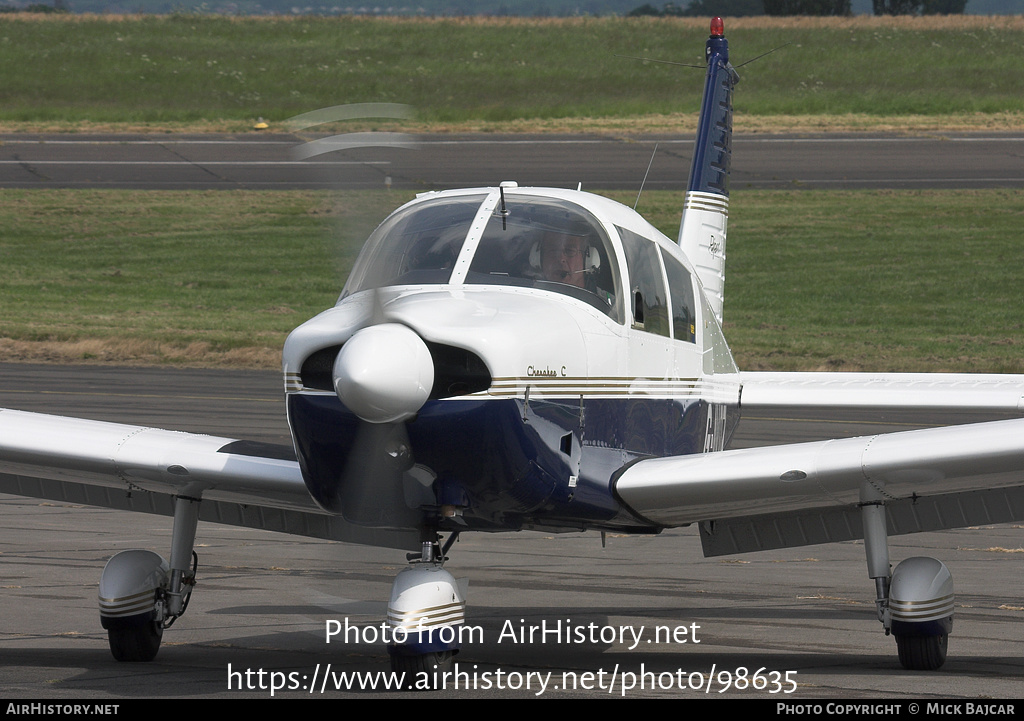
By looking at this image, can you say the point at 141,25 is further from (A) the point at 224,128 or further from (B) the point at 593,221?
(B) the point at 593,221

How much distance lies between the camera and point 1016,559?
11.4 m

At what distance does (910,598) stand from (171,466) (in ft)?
13.5

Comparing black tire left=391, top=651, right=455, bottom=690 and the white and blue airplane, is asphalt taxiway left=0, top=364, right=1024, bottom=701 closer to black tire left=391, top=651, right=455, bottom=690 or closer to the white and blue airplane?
black tire left=391, top=651, right=455, bottom=690

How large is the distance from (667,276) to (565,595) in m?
2.70

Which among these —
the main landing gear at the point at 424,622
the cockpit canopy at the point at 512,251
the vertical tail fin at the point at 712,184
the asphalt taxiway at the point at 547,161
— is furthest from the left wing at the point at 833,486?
the asphalt taxiway at the point at 547,161

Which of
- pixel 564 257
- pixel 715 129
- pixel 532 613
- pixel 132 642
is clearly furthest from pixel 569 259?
pixel 715 129

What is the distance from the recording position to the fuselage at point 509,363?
6328 millimetres

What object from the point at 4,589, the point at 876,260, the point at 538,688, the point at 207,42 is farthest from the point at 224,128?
the point at 538,688

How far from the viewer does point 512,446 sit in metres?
6.54

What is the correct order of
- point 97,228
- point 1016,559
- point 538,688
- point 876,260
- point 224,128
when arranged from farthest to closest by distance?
point 224,128 → point 97,228 → point 876,260 → point 1016,559 → point 538,688

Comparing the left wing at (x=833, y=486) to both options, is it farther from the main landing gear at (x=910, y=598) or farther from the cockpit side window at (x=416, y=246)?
the cockpit side window at (x=416, y=246)

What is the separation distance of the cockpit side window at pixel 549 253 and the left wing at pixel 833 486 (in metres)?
0.96

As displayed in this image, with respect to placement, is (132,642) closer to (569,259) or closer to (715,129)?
(569,259)

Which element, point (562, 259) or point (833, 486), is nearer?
point (562, 259)
